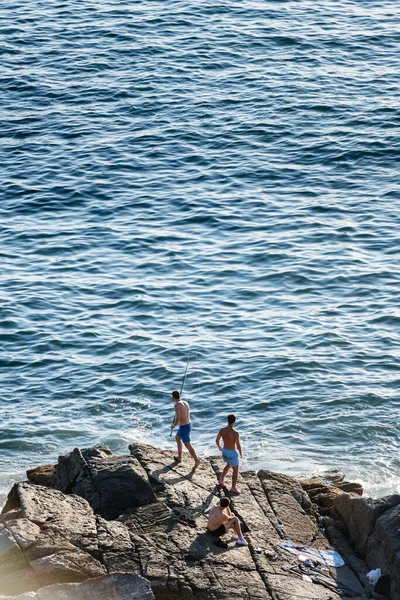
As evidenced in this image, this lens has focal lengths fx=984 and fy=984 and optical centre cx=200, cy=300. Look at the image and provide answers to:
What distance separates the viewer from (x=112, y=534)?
14.4m

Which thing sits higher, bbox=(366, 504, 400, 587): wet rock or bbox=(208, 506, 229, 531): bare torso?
bbox=(208, 506, 229, 531): bare torso

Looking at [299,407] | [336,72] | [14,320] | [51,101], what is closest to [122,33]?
[51,101]

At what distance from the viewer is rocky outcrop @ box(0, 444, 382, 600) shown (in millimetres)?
13430

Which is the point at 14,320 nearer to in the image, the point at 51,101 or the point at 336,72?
the point at 51,101

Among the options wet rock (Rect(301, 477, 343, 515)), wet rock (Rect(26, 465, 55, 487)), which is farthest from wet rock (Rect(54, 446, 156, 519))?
wet rock (Rect(301, 477, 343, 515))

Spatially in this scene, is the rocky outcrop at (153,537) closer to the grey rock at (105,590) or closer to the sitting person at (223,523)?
the grey rock at (105,590)

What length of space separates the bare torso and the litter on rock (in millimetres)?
1015

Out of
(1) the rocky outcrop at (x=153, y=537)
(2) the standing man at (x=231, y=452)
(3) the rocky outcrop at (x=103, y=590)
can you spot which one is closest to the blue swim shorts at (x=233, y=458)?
(2) the standing man at (x=231, y=452)

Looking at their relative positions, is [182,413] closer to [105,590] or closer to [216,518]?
[216,518]

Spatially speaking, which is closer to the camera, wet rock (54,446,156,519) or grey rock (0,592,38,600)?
grey rock (0,592,38,600)

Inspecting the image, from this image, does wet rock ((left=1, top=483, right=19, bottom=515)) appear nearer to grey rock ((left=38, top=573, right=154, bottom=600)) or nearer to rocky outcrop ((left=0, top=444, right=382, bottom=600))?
rocky outcrop ((left=0, top=444, right=382, bottom=600))

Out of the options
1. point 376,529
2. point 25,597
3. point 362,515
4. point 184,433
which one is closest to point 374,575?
point 376,529

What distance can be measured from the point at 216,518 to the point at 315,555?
166 centimetres

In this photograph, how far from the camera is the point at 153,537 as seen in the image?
48.0ft
